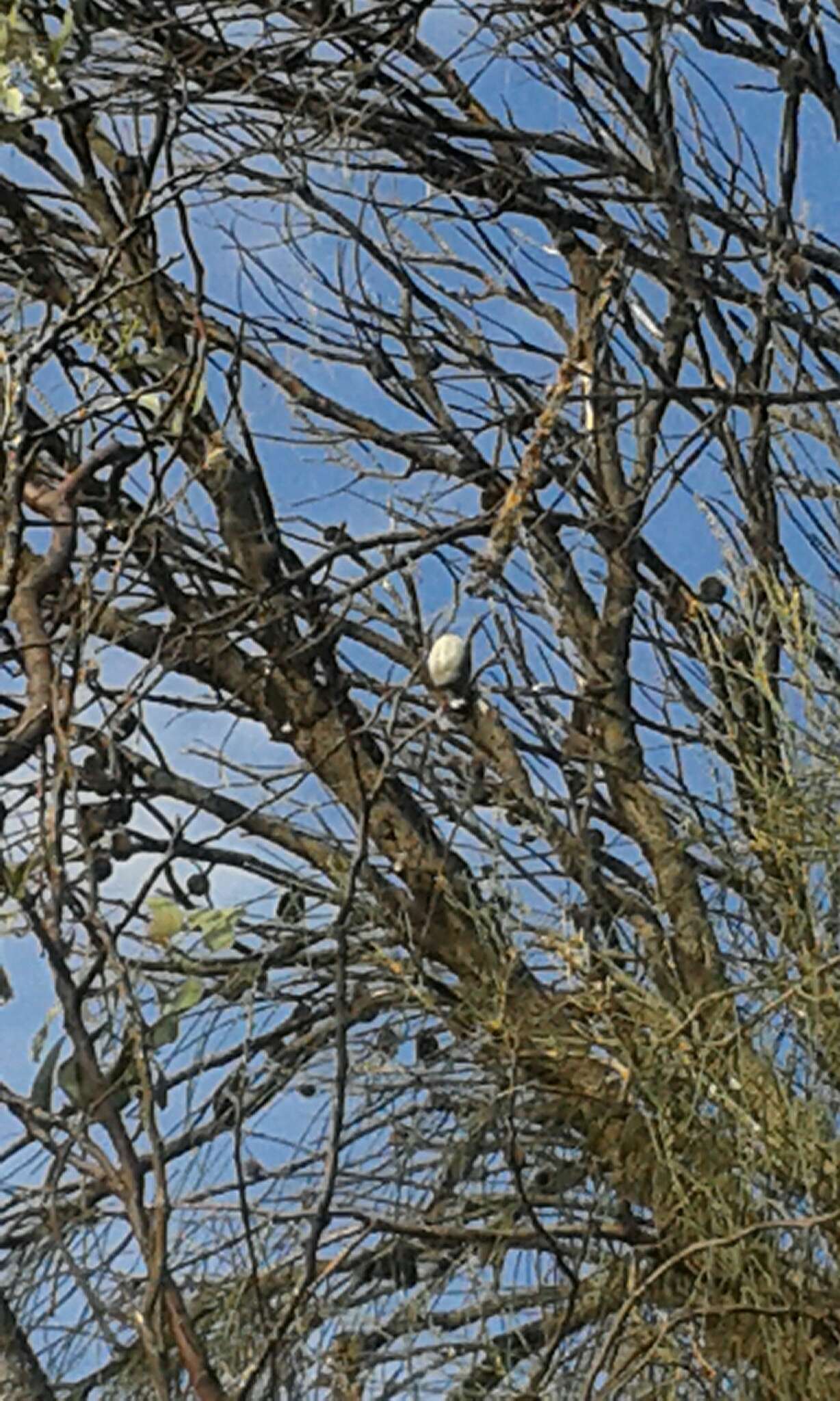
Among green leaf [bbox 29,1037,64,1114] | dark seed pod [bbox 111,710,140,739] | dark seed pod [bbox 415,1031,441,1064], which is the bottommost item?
green leaf [bbox 29,1037,64,1114]

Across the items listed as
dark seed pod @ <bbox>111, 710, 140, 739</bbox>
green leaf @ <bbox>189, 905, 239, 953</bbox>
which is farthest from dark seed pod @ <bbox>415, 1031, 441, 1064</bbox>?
green leaf @ <bbox>189, 905, 239, 953</bbox>

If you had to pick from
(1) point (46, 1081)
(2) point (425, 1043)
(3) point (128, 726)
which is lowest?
(1) point (46, 1081)

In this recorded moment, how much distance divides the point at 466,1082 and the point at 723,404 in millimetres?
1190

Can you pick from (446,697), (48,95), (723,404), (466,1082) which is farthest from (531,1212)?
(723,404)

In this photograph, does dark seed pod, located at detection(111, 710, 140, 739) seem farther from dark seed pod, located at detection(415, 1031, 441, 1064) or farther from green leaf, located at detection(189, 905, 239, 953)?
green leaf, located at detection(189, 905, 239, 953)

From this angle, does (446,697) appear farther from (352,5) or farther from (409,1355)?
(352,5)

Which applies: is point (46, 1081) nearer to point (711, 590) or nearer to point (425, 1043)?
point (425, 1043)

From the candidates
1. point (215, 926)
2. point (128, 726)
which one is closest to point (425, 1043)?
point (128, 726)

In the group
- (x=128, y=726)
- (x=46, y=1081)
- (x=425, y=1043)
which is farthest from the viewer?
(x=425, y=1043)

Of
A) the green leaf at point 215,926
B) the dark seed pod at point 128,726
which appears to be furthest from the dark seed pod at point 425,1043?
the green leaf at point 215,926

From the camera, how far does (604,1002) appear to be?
2303 millimetres

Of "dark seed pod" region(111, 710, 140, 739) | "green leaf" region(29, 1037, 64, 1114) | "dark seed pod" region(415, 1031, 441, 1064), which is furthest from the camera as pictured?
"dark seed pod" region(415, 1031, 441, 1064)

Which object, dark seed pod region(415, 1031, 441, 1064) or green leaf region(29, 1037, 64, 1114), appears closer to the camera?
green leaf region(29, 1037, 64, 1114)

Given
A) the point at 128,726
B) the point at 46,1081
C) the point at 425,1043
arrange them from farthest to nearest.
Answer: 1. the point at 425,1043
2. the point at 128,726
3. the point at 46,1081
